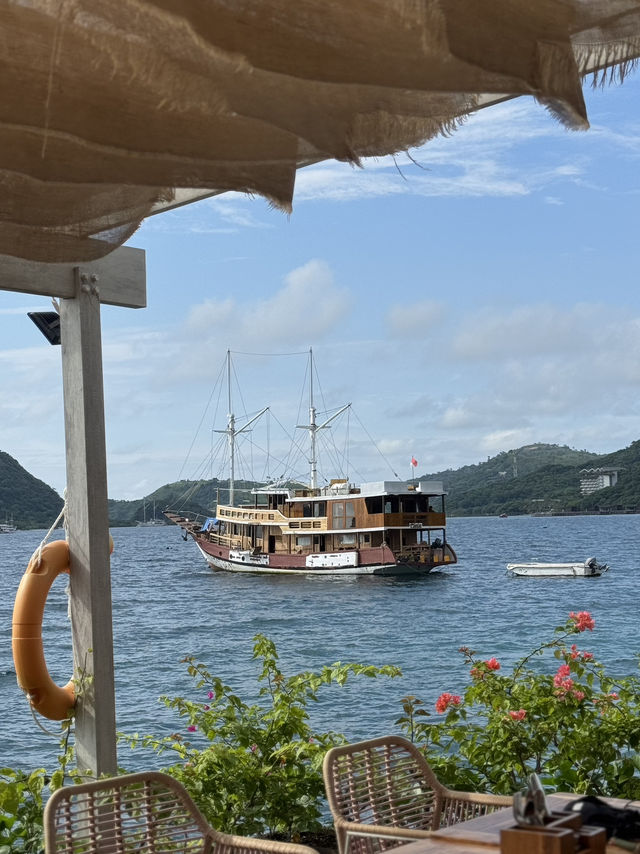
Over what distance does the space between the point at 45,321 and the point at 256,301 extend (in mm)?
60752

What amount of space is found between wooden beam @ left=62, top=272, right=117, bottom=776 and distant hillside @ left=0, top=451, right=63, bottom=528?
160 ft

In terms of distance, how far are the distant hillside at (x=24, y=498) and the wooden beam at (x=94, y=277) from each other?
48609mm

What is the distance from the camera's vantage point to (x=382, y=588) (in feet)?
103

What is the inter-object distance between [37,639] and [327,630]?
75.1 ft

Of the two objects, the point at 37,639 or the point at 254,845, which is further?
the point at 37,639

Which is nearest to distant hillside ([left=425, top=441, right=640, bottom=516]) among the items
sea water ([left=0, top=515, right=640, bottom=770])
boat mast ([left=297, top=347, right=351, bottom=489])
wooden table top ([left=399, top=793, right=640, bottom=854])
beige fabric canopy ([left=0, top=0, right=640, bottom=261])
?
sea water ([left=0, top=515, right=640, bottom=770])

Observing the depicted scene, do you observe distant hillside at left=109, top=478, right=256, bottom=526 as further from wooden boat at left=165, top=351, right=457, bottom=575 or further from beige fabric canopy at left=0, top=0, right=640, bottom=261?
beige fabric canopy at left=0, top=0, right=640, bottom=261

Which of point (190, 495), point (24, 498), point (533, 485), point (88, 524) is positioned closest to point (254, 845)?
point (88, 524)

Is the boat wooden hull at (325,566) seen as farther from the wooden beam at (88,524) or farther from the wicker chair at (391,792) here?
the wicker chair at (391,792)

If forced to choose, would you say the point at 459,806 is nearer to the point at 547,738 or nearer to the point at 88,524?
the point at 547,738

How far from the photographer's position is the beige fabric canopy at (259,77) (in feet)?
3.46

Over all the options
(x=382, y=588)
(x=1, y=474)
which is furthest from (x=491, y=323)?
(x=382, y=588)

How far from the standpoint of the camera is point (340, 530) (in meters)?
31.5

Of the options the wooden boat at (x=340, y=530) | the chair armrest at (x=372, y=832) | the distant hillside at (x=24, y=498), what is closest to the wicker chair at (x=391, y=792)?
the chair armrest at (x=372, y=832)
